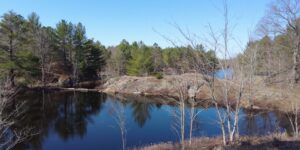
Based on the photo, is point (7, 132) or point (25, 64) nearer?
point (7, 132)

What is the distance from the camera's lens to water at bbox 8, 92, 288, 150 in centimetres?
1820

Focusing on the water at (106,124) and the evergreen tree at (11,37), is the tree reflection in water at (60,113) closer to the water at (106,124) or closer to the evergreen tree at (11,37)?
the water at (106,124)

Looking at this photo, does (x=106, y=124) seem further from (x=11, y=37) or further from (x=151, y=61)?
(x=151, y=61)

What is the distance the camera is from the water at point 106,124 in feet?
59.7

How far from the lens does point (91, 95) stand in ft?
129

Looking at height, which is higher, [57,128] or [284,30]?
[284,30]

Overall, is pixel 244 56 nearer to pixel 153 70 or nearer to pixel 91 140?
pixel 91 140

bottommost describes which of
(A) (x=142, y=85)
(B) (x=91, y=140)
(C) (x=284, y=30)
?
(B) (x=91, y=140)

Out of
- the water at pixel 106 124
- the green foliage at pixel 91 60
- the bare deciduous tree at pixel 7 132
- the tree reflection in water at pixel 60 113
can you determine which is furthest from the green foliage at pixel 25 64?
the bare deciduous tree at pixel 7 132

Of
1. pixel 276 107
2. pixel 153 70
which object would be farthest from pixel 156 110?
pixel 153 70

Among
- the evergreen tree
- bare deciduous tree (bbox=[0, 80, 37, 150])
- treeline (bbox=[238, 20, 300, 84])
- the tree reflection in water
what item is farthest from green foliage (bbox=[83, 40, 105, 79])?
treeline (bbox=[238, 20, 300, 84])

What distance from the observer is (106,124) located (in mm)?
22844

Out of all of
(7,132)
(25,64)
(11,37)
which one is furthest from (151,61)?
(7,132)

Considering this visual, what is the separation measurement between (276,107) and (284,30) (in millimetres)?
7776
